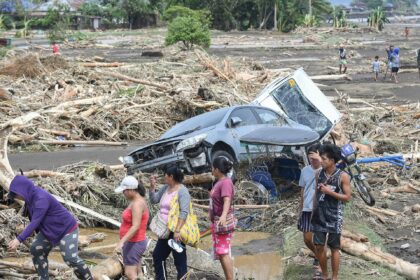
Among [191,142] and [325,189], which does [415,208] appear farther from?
[325,189]

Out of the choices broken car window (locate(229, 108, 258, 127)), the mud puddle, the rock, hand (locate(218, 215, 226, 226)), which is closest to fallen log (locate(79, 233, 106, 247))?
the mud puddle

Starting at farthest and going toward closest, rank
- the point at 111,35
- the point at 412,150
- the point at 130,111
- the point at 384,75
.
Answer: the point at 111,35 → the point at 384,75 → the point at 130,111 → the point at 412,150

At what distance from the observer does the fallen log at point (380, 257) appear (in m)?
9.40

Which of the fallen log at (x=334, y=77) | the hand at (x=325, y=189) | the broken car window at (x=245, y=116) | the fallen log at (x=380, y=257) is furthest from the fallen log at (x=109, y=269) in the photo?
the fallen log at (x=334, y=77)

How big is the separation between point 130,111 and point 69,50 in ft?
123

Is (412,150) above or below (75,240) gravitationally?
below

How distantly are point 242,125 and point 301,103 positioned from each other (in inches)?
85.1

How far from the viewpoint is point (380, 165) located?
16766 mm

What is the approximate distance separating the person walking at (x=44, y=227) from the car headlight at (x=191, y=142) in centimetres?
560

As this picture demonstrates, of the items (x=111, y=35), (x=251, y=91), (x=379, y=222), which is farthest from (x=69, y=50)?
(x=379, y=222)

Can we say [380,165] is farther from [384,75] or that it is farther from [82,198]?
[384,75]

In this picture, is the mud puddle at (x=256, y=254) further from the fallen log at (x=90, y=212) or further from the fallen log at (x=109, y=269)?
the fallen log at (x=109, y=269)

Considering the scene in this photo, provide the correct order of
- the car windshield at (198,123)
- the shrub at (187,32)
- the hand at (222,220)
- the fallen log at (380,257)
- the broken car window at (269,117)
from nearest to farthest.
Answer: the hand at (222,220) → the fallen log at (380,257) → the car windshield at (198,123) → the broken car window at (269,117) → the shrub at (187,32)

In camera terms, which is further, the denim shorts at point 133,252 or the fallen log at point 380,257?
the fallen log at point 380,257
